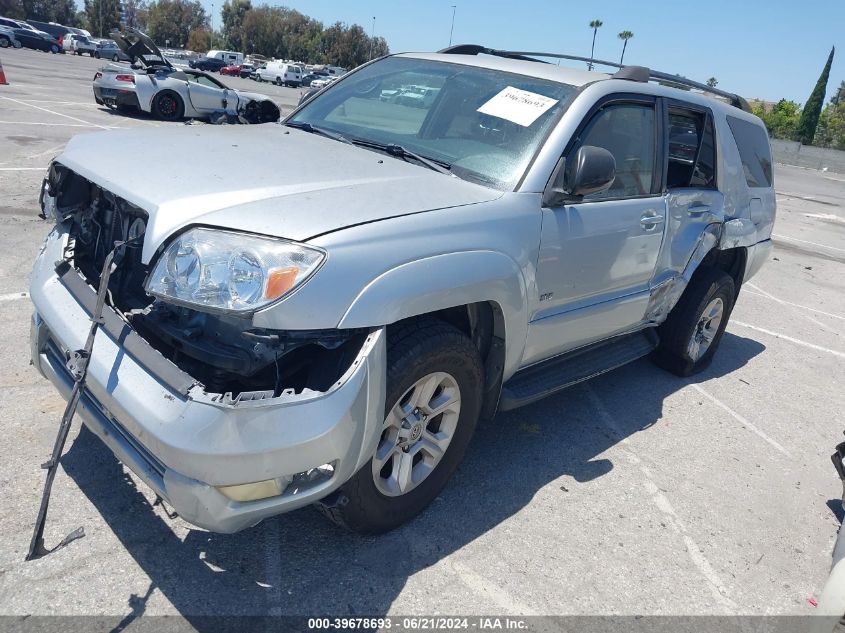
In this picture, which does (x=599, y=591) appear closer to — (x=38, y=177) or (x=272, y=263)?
(x=272, y=263)

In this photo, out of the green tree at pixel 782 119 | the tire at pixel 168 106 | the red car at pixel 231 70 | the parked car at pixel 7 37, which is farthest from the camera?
the green tree at pixel 782 119

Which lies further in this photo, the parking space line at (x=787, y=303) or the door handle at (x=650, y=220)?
the parking space line at (x=787, y=303)

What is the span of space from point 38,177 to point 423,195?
7189 millimetres

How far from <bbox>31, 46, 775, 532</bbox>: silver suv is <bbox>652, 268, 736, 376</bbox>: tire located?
1.75ft

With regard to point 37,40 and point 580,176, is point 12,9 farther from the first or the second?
point 580,176

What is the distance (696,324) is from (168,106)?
14.1 metres

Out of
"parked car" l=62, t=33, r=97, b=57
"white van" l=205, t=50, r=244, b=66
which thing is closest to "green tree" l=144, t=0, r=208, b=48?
"white van" l=205, t=50, r=244, b=66

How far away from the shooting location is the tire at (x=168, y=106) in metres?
15.2

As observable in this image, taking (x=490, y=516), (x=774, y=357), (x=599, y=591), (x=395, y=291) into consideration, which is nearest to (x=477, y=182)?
(x=395, y=291)

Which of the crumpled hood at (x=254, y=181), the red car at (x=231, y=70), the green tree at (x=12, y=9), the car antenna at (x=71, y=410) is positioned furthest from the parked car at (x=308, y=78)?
the car antenna at (x=71, y=410)

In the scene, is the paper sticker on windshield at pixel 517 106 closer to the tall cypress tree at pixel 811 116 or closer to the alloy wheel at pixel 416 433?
the alloy wheel at pixel 416 433

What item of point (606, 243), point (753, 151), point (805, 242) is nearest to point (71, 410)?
point (606, 243)

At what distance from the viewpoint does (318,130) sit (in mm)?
3770

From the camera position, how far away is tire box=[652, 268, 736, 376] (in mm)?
4871
